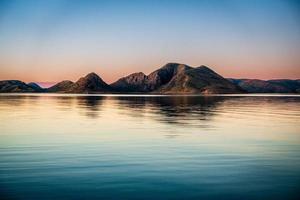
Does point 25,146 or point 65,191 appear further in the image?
point 25,146

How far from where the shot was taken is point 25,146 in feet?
94.4

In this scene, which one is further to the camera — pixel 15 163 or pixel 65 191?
pixel 15 163

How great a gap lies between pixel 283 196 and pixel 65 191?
9295mm

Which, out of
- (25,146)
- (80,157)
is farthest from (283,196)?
(25,146)

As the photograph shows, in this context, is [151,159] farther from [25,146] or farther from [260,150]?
[25,146]

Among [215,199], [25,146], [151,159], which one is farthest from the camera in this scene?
[25,146]

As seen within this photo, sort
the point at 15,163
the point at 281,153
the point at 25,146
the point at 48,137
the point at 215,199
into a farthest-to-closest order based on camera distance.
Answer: the point at 48,137 < the point at 25,146 < the point at 281,153 < the point at 15,163 < the point at 215,199

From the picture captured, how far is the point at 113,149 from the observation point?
89.0 feet

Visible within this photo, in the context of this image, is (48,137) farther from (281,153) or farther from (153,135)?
(281,153)

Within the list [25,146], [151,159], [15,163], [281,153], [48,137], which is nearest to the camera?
[15,163]

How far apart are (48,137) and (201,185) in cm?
2218

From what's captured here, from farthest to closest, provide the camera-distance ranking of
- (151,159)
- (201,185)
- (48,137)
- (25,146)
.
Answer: (48,137)
(25,146)
(151,159)
(201,185)

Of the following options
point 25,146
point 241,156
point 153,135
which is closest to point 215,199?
point 241,156

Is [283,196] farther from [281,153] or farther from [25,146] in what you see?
[25,146]
